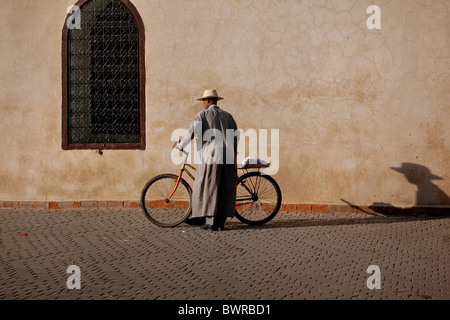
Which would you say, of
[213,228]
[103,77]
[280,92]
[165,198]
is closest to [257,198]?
[213,228]

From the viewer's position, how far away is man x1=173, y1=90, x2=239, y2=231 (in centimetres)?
813

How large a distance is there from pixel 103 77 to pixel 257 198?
3.58 metres

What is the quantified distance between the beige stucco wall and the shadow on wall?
0.12ft

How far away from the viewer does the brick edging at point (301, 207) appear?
9.45m

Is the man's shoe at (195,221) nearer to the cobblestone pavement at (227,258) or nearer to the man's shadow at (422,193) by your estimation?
the cobblestone pavement at (227,258)

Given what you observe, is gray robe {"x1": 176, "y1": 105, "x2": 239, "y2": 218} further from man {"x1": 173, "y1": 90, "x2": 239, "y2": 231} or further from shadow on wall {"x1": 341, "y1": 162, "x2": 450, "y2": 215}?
shadow on wall {"x1": 341, "y1": 162, "x2": 450, "y2": 215}

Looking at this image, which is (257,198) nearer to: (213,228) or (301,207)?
(213,228)

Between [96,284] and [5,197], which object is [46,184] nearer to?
[5,197]

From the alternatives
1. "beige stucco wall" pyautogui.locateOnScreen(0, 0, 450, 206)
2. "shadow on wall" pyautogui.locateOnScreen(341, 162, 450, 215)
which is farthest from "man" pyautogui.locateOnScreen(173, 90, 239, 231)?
"shadow on wall" pyautogui.locateOnScreen(341, 162, 450, 215)

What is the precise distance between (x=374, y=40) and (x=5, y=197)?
6737 mm

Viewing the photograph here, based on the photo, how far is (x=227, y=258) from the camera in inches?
262

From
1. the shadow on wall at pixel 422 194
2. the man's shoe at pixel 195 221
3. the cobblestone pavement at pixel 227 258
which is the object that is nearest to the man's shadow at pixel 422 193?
the shadow on wall at pixel 422 194
